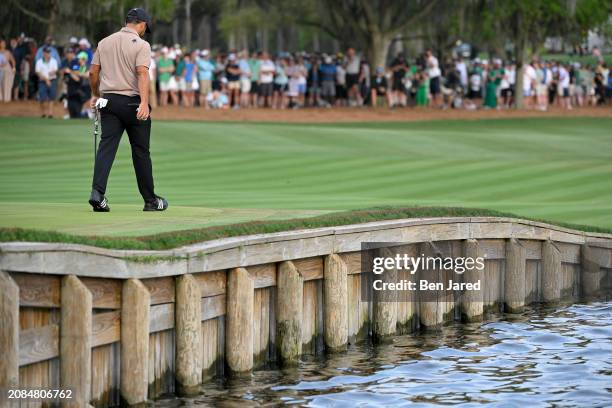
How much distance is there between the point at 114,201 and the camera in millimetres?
19094

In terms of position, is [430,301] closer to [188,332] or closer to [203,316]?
[203,316]

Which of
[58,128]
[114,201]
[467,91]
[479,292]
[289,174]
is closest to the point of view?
[479,292]

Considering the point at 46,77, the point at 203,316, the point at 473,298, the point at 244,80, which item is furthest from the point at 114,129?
the point at 244,80

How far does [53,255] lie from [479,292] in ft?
22.5

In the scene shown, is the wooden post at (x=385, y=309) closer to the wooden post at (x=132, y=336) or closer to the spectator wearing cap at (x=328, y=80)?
the wooden post at (x=132, y=336)

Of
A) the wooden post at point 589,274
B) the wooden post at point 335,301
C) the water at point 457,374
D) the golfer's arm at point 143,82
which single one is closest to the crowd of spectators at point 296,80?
the wooden post at point 589,274

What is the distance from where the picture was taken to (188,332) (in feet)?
38.1

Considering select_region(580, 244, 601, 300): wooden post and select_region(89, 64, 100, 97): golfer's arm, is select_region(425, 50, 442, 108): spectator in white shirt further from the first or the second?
select_region(89, 64, 100, 97): golfer's arm

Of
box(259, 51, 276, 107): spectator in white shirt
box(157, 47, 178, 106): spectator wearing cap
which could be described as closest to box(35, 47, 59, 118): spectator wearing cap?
box(157, 47, 178, 106): spectator wearing cap

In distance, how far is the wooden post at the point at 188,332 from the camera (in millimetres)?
A: 11555

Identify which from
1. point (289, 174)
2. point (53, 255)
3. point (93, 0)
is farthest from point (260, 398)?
point (93, 0)

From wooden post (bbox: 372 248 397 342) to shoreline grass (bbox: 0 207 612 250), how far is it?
2.05 ft

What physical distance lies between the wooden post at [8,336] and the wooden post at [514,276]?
781 cm

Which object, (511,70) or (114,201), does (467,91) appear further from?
(114,201)
